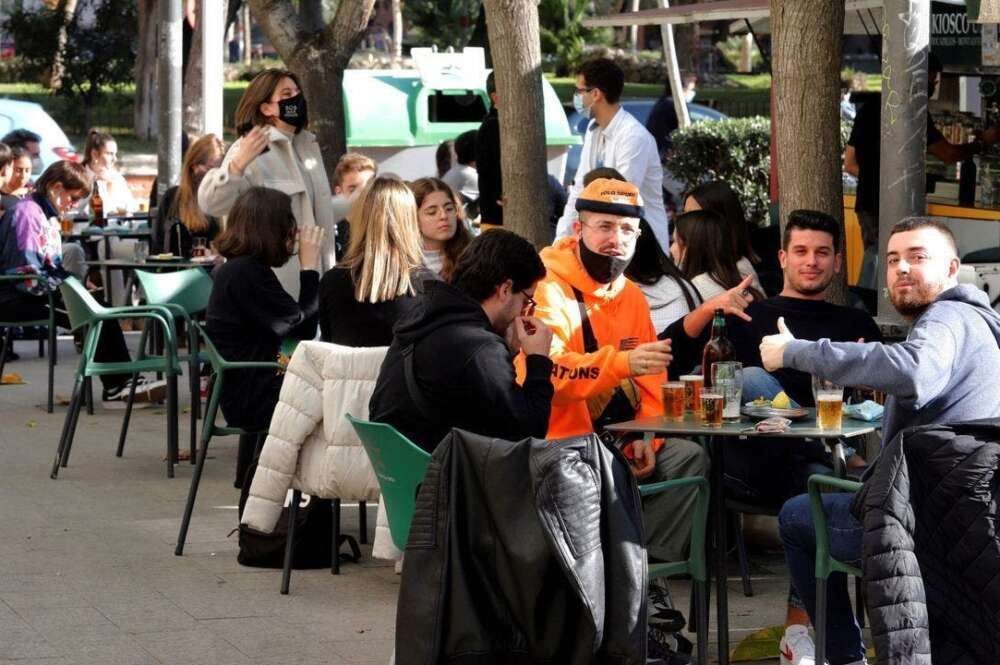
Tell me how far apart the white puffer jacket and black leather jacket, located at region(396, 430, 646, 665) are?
1975 mm

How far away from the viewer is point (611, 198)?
6191 mm

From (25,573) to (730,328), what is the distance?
2.89 meters

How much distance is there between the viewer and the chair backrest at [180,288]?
9359 mm

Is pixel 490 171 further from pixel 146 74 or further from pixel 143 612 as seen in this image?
pixel 146 74

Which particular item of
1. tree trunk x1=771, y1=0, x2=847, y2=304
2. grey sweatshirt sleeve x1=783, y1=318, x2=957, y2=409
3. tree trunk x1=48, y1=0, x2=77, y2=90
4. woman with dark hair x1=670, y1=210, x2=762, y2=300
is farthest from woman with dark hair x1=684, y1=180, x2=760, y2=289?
tree trunk x1=48, y1=0, x2=77, y2=90

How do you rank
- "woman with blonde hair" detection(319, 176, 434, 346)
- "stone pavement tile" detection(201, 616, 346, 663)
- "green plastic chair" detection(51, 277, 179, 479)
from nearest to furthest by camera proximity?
"stone pavement tile" detection(201, 616, 346, 663) → "woman with blonde hair" detection(319, 176, 434, 346) → "green plastic chair" detection(51, 277, 179, 479)

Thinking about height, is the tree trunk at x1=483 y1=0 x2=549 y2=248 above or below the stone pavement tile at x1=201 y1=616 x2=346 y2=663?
above

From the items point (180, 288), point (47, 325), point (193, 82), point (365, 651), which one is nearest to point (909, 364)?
point (365, 651)

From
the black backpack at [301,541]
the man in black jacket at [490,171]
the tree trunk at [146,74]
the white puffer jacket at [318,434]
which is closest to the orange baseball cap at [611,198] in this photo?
the white puffer jacket at [318,434]

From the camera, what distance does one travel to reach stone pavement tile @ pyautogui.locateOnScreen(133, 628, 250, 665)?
18.7 feet

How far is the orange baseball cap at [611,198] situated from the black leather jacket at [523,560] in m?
1.94

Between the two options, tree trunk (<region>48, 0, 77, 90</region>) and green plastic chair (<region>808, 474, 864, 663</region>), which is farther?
tree trunk (<region>48, 0, 77, 90</region>)

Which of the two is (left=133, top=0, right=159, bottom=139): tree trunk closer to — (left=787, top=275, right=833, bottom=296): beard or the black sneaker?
the black sneaker

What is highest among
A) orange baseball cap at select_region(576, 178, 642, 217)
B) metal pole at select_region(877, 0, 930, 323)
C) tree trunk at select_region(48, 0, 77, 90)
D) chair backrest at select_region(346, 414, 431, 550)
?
tree trunk at select_region(48, 0, 77, 90)
